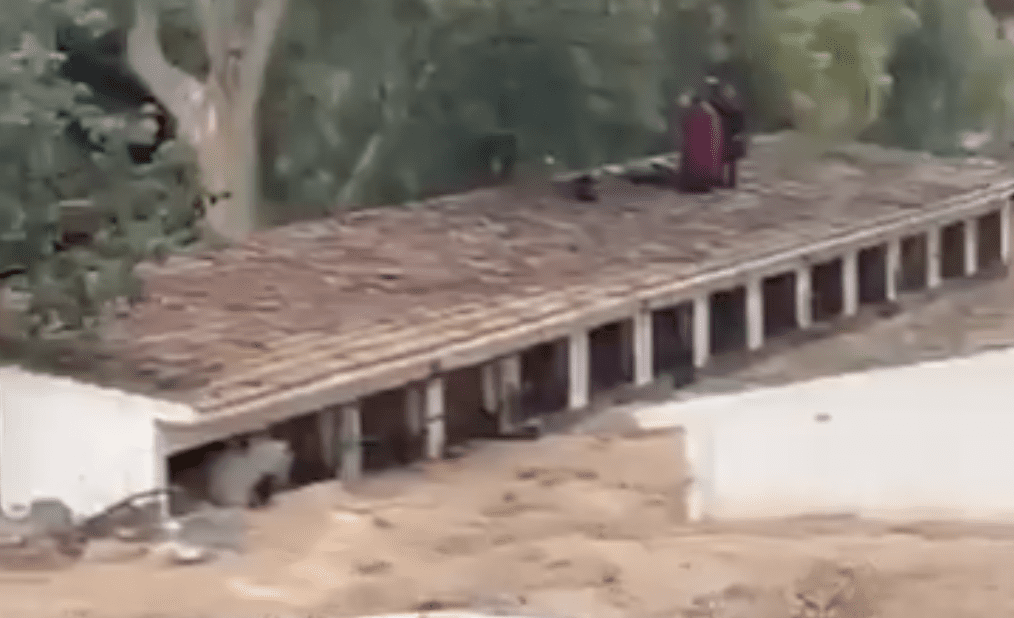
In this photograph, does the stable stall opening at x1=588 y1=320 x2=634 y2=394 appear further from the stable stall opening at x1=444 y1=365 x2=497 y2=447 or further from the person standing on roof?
the person standing on roof

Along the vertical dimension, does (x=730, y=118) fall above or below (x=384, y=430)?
above

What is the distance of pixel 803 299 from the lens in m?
1.93

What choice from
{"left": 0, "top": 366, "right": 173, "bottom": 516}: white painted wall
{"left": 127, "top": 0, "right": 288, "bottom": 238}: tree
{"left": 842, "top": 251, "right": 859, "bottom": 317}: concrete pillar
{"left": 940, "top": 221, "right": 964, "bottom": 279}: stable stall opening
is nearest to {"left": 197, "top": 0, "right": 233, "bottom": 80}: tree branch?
{"left": 127, "top": 0, "right": 288, "bottom": 238}: tree

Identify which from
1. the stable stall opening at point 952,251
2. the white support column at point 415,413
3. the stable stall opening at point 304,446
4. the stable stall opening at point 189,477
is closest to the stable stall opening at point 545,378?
the white support column at point 415,413

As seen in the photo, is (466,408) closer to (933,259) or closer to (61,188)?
(61,188)

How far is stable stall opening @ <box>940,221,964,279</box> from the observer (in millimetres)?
1961

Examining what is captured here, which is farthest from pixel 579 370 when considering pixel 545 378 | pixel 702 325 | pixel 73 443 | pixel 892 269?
pixel 73 443

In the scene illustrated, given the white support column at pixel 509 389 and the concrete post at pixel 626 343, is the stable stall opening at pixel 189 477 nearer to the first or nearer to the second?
the white support column at pixel 509 389

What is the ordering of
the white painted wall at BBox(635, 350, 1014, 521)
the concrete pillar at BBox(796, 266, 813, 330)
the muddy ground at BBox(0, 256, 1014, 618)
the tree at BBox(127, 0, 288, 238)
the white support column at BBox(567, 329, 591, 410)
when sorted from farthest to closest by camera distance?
the concrete pillar at BBox(796, 266, 813, 330) < the white support column at BBox(567, 329, 591, 410) < the tree at BBox(127, 0, 288, 238) < the white painted wall at BBox(635, 350, 1014, 521) < the muddy ground at BBox(0, 256, 1014, 618)

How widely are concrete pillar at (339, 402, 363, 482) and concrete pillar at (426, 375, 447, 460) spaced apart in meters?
0.07

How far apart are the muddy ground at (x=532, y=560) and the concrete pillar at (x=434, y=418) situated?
0.02 meters

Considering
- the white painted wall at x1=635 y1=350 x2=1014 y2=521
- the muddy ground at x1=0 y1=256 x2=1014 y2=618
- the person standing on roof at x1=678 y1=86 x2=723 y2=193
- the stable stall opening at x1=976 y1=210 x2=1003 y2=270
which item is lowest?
the muddy ground at x1=0 y1=256 x2=1014 y2=618

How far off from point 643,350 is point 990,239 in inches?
16.1

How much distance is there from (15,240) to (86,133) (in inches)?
4.4
